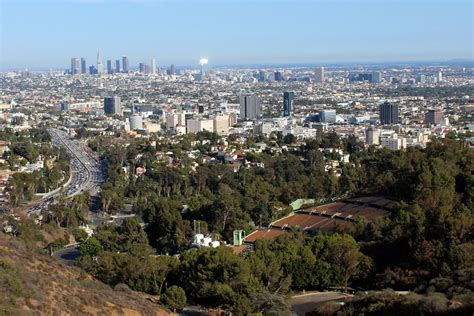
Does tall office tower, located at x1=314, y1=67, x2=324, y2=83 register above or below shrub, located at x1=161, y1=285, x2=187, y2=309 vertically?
above

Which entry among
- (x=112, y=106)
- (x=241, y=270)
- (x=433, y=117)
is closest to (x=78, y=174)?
(x=241, y=270)

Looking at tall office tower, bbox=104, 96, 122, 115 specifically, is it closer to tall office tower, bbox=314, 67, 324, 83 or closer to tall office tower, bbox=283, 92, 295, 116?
tall office tower, bbox=283, 92, 295, 116

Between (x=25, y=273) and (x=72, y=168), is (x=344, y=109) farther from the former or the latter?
(x=25, y=273)

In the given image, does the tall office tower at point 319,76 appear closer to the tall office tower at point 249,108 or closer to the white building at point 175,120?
the tall office tower at point 249,108

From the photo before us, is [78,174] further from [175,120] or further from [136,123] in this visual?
[175,120]

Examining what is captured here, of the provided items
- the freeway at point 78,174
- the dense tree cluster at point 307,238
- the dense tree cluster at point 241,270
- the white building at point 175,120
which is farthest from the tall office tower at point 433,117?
the dense tree cluster at point 241,270

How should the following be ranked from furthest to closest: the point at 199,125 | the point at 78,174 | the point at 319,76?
the point at 319,76 → the point at 199,125 → the point at 78,174

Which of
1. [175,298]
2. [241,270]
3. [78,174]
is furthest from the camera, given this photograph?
[78,174]

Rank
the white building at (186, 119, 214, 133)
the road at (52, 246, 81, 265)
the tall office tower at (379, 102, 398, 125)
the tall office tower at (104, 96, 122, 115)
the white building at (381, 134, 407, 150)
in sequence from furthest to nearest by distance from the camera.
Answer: the tall office tower at (104, 96, 122, 115) < the tall office tower at (379, 102, 398, 125) < the white building at (186, 119, 214, 133) < the white building at (381, 134, 407, 150) < the road at (52, 246, 81, 265)

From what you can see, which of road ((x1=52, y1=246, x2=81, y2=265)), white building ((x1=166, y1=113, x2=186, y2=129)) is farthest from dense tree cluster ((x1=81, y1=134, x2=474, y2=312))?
white building ((x1=166, y1=113, x2=186, y2=129))
